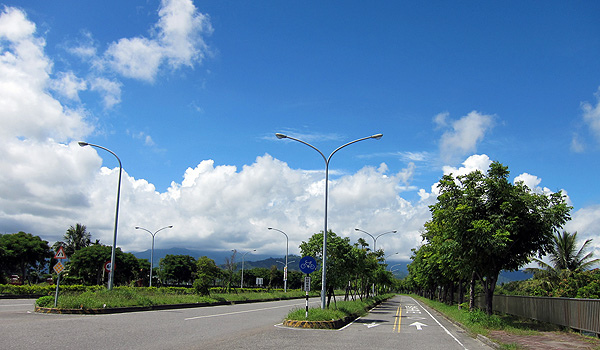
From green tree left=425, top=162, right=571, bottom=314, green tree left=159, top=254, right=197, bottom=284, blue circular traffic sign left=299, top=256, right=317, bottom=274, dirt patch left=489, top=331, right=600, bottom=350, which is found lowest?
green tree left=159, top=254, right=197, bottom=284

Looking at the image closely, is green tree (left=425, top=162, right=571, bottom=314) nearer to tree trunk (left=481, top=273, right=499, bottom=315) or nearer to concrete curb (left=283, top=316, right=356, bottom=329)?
tree trunk (left=481, top=273, right=499, bottom=315)

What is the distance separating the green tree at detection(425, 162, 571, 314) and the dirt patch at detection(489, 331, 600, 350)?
394 centimetres

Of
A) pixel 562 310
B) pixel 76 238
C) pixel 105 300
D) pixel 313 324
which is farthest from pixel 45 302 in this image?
pixel 76 238

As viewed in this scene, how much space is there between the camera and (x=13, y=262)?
55.4 m

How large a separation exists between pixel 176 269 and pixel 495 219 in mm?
86711

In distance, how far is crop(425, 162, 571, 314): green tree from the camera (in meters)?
19.8

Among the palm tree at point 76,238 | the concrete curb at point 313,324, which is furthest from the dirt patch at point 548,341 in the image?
the palm tree at point 76,238

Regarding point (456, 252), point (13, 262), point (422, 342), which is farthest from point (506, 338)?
point (13, 262)

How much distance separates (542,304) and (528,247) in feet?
12.5

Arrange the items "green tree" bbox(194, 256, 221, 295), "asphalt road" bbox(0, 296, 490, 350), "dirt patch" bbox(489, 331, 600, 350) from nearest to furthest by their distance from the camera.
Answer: "asphalt road" bbox(0, 296, 490, 350) → "dirt patch" bbox(489, 331, 600, 350) → "green tree" bbox(194, 256, 221, 295)

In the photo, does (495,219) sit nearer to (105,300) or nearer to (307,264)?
(307,264)

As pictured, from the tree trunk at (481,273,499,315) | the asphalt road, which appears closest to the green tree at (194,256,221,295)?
the asphalt road

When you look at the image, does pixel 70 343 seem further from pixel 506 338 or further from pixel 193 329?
pixel 506 338

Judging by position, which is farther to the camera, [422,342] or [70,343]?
[422,342]
